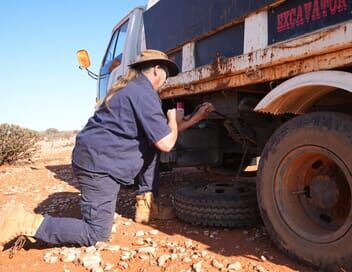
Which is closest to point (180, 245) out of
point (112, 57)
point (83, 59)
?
point (112, 57)

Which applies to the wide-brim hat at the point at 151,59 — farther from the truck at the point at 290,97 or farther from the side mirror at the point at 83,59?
the side mirror at the point at 83,59

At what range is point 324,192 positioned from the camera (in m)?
2.33

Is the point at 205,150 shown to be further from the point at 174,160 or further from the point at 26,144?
the point at 26,144

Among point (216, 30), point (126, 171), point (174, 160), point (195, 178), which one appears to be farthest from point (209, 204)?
point (195, 178)

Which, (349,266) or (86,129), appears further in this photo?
(86,129)

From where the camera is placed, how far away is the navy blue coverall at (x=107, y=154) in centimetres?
279

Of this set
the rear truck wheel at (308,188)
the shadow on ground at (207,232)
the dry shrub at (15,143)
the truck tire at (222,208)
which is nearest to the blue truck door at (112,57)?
the shadow on ground at (207,232)

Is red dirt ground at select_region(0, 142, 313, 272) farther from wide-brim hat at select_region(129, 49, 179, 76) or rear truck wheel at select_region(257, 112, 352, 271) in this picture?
wide-brim hat at select_region(129, 49, 179, 76)

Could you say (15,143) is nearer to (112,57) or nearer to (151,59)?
(112,57)

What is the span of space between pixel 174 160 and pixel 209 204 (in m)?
1.16

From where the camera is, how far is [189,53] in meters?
3.41

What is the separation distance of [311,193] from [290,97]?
645mm

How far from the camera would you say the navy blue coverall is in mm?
A: 2785

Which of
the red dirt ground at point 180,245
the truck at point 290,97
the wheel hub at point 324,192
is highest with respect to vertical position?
the truck at point 290,97
